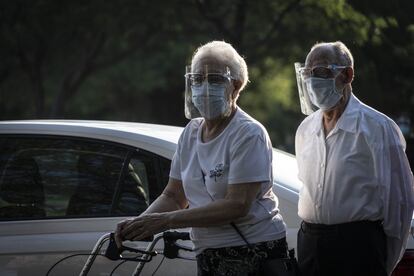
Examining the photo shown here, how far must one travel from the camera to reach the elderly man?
11.8ft

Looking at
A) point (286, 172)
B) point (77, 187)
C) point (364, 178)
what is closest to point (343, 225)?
point (364, 178)

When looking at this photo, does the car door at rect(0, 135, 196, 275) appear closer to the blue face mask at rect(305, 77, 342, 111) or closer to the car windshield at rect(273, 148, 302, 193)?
the car windshield at rect(273, 148, 302, 193)

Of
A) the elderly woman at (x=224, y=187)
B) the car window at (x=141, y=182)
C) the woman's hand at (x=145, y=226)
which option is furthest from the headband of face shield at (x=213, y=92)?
the car window at (x=141, y=182)

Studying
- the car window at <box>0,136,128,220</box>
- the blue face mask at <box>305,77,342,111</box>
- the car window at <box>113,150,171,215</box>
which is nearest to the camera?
the blue face mask at <box>305,77,342,111</box>

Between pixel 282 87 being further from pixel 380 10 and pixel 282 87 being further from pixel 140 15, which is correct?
pixel 380 10

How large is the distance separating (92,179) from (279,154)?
119 cm

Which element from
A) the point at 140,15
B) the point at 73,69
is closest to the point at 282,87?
the point at 73,69

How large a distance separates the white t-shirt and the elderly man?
0.29m

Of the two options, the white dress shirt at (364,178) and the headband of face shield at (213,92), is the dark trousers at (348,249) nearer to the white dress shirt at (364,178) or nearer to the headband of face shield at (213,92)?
the white dress shirt at (364,178)

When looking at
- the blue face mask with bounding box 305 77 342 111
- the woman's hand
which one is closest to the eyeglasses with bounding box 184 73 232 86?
the blue face mask with bounding box 305 77 342 111

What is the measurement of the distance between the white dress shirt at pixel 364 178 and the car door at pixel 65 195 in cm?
99

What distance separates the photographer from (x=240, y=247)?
133 inches

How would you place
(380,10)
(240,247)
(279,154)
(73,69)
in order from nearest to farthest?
(240,247) < (279,154) < (380,10) < (73,69)

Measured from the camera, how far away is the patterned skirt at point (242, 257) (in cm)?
338
